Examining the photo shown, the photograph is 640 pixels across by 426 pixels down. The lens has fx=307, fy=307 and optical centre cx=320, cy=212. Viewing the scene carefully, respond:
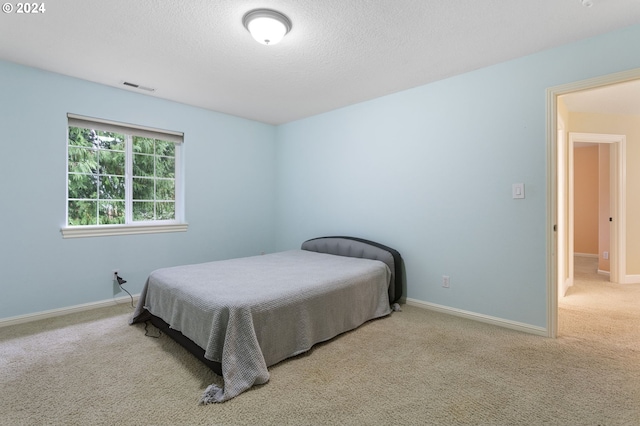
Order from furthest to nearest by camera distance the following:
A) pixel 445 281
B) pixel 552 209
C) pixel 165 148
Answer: pixel 165 148 → pixel 445 281 → pixel 552 209

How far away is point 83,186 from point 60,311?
126 centimetres

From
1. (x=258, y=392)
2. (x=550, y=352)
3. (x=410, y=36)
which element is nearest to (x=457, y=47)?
(x=410, y=36)

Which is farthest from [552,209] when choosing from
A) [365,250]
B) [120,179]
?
[120,179]

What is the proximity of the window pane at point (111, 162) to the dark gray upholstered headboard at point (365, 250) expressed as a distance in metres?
2.36

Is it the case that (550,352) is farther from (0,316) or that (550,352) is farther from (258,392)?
(0,316)

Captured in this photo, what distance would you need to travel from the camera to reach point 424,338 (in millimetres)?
2479

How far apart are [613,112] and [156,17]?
5.42m

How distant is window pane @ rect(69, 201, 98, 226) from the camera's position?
317cm

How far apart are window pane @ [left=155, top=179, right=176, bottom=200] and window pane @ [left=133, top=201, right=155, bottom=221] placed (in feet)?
0.48

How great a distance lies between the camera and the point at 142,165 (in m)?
3.65

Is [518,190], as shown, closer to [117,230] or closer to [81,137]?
[117,230]

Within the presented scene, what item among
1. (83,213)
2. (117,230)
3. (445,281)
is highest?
(83,213)

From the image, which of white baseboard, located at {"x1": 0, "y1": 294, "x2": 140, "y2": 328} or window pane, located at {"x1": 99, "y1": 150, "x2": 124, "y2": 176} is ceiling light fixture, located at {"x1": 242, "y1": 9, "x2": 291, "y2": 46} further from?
white baseboard, located at {"x1": 0, "y1": 294, "x2": 140, "y2": 328}

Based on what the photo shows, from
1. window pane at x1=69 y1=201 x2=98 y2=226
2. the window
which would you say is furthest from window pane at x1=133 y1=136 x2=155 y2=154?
window pane at x1=69 y1=201 x2=98 y2=226
